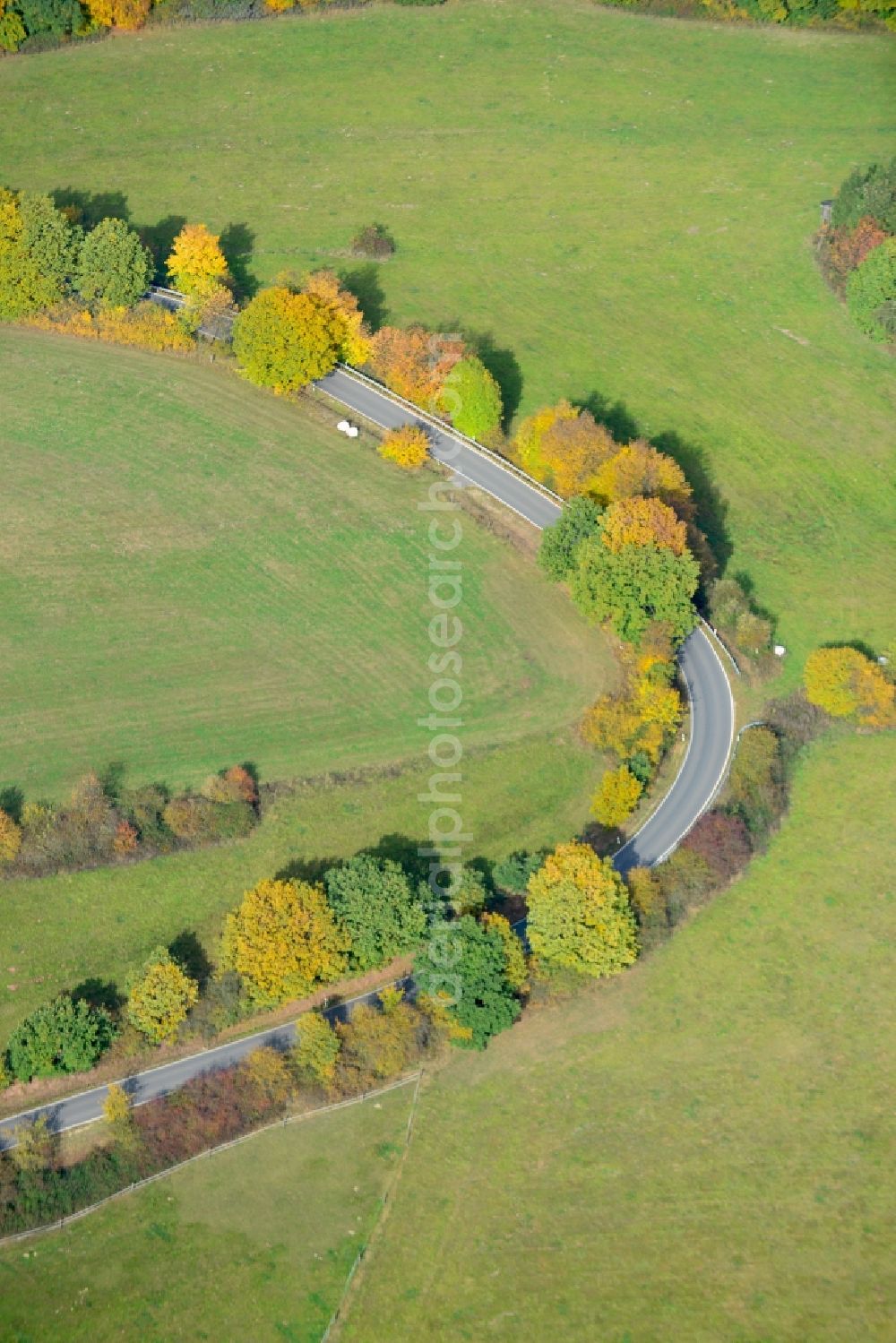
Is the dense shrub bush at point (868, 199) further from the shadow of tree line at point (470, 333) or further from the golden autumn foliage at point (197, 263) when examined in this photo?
the golden autumn foliage at point (197, 263)

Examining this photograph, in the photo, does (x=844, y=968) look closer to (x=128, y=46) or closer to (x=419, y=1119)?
(x=419, y=1119)

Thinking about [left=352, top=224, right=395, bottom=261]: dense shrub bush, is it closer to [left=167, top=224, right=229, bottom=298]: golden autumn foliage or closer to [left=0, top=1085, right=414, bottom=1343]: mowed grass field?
[left=167, top=224, right=229, bottom=298]: golden autumn foliage

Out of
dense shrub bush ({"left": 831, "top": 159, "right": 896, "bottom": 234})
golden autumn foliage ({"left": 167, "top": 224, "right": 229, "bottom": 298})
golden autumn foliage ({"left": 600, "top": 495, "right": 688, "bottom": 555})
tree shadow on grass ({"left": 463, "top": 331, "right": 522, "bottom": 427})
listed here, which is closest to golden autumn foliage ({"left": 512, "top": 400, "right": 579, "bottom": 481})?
tree shadow on grass ({"left": 463, "top": 331, "right": 522, "bottom": 427})

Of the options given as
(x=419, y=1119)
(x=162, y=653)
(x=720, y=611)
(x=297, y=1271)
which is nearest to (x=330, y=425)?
(x=162, y=653)

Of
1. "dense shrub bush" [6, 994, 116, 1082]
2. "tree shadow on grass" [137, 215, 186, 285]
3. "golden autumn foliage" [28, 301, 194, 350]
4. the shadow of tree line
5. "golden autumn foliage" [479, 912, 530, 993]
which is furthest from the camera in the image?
"tree shadow on grass" [137, 215, 186, 285]

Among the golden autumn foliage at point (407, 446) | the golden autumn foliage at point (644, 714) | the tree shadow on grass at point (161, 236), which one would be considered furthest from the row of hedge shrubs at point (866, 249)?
the tree shadow on grass at point (161, 236)

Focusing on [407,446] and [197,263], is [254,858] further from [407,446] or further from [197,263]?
[197,263]
